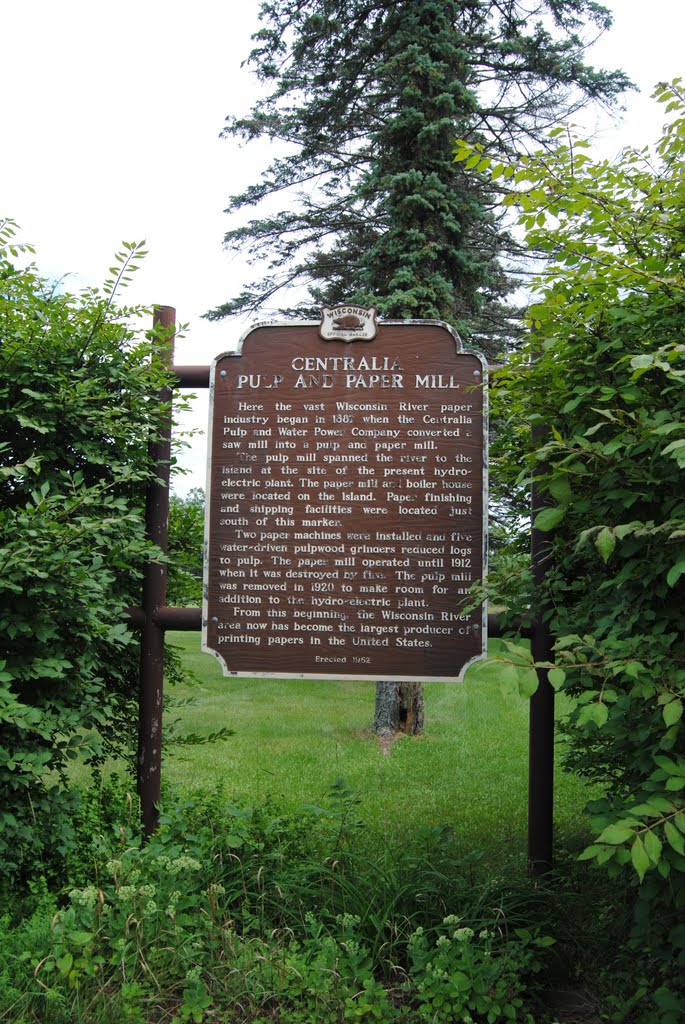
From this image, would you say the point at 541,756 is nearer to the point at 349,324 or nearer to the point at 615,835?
the point at 615,835

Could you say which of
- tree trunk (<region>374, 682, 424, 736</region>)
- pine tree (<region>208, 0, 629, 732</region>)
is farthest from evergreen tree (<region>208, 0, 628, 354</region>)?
tree trunk (<region>374, 682, 424, 736</region>)

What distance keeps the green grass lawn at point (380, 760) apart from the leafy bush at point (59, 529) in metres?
1.16

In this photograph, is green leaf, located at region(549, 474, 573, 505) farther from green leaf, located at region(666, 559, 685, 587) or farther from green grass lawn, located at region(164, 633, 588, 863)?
green grass lawn, located at region(164, 633, 588, 863)

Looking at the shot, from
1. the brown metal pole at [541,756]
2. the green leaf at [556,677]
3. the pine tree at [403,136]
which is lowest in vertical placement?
the brown metal pole at [541,756]

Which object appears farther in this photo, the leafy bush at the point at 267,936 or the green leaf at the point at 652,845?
the leafy bush at the point at 267,936

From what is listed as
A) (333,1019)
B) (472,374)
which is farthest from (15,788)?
(472,374)

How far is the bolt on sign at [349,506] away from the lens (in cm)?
438

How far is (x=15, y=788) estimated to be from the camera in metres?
3.68

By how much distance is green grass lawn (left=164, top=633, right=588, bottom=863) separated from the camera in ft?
22.1

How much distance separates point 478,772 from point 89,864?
17.8 feet

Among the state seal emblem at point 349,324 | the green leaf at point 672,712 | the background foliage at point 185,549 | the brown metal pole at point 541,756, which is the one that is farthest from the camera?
the background foliage at point 185,549

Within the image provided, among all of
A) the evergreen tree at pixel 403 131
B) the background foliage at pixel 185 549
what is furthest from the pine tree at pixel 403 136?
the background foliage at pixel 185 549

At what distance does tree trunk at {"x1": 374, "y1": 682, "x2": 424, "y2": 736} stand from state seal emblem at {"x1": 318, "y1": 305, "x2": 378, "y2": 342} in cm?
655

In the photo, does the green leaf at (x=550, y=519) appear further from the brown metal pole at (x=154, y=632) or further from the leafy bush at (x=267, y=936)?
the brown metal pole at (x=154, y=632)
